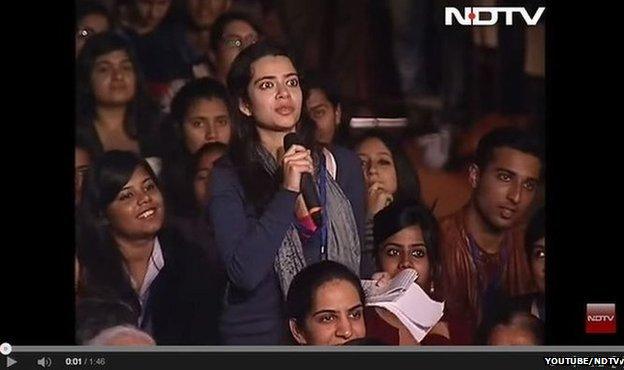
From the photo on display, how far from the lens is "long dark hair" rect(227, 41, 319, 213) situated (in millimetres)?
6336

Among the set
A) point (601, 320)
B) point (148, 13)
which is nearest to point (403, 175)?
point (601, 320)

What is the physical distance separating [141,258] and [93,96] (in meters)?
0.67

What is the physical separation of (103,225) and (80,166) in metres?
0.25

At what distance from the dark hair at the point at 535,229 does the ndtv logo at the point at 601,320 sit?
340 mm

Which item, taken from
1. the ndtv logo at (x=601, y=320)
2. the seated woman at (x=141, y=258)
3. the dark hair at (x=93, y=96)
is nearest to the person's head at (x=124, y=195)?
the seated woman at (x=141, y=258)

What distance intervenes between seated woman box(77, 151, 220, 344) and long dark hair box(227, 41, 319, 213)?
32 cm

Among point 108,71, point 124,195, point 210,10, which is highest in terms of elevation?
point 210,10

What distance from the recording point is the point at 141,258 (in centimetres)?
636

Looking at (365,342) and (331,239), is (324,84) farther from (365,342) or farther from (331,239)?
(365,342)

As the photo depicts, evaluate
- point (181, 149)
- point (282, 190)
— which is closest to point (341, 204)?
point (282, 190)

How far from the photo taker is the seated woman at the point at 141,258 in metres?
6.33

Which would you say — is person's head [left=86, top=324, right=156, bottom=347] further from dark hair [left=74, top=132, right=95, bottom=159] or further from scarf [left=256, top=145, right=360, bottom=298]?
dark hair [left=74, top=132, right=95, bottom=159]

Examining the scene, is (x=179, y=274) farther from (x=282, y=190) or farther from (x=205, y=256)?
(x=282, y=190)

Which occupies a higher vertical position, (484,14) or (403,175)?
(484,14)
